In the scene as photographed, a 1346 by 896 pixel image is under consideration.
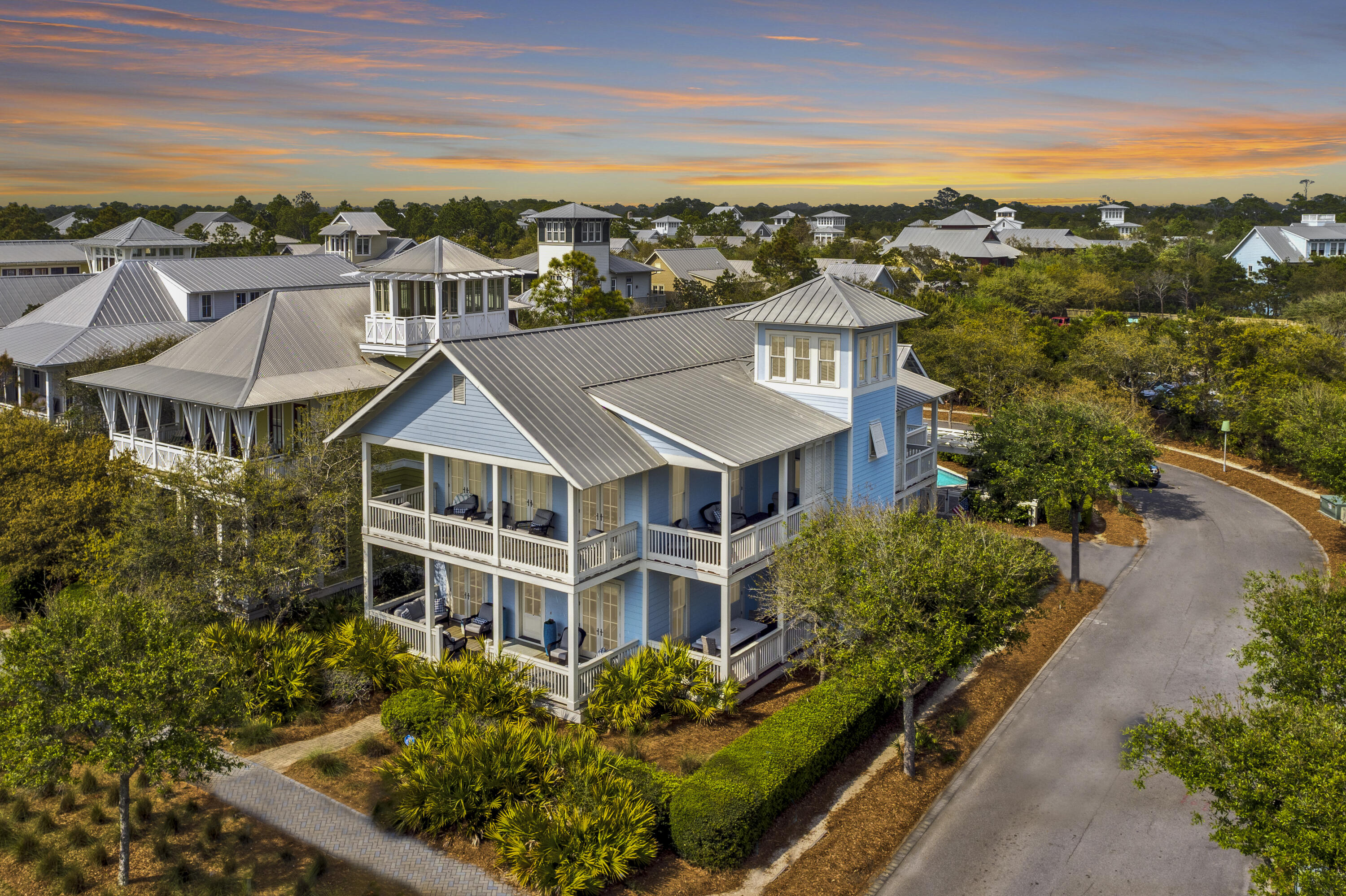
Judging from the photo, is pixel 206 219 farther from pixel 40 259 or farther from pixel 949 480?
pixel 949 480

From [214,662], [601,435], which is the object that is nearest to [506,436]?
[601,435]

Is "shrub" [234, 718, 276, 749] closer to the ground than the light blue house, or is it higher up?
closer to the ground

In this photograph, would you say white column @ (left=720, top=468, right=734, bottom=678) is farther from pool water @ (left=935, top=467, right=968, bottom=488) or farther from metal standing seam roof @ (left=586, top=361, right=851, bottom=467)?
pool water @ (left=935, top=467, right=968, bottom=488)

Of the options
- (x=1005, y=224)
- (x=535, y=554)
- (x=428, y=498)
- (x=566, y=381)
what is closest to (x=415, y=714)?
(x=535, y=554)

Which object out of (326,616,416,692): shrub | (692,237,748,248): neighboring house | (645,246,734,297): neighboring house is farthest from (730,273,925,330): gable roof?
(692,237,748,248): neighboring house

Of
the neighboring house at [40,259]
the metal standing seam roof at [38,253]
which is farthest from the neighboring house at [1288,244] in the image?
the metal standing seam roof at [38,253]

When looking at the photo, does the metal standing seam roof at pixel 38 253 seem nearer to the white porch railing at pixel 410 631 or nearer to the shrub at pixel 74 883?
Result: the white porch railing at pixel 410 631

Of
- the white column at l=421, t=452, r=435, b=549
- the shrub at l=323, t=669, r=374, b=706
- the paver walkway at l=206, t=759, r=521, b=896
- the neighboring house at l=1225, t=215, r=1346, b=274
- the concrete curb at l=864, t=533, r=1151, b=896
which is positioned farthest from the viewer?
the neighboring house at l=1225, t=215, r=1346, b=274

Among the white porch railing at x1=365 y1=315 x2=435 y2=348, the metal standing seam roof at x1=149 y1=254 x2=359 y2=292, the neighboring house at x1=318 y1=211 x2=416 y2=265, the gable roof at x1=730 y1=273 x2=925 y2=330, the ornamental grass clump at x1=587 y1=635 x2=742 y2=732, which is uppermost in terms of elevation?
the neighboring house at x1=318 y1=211 x2=416 y2=265
